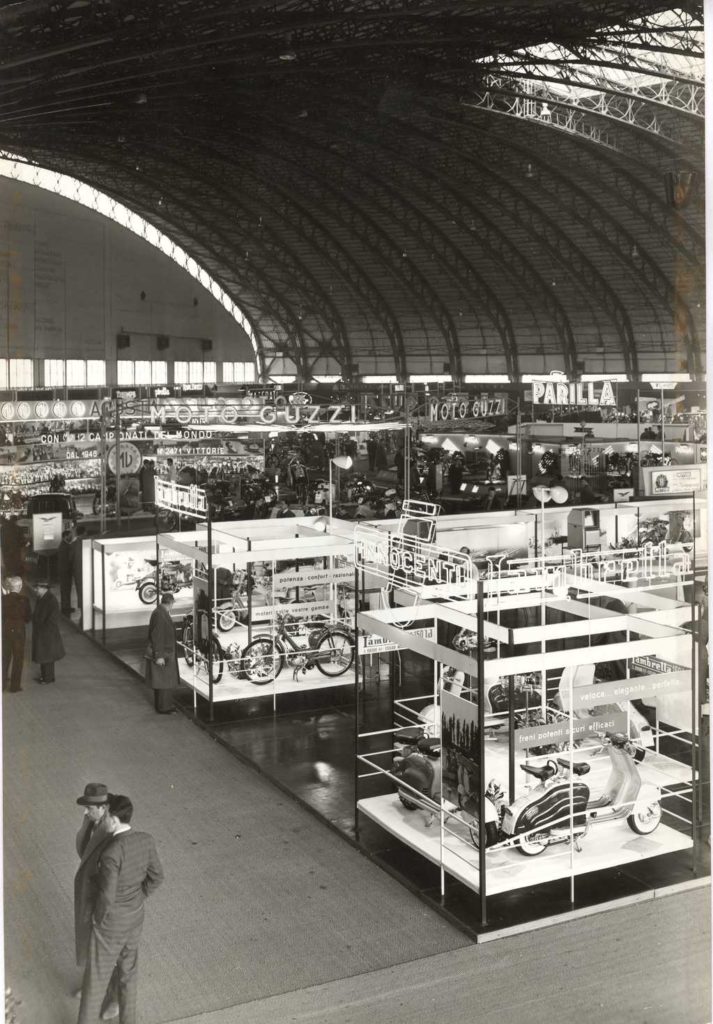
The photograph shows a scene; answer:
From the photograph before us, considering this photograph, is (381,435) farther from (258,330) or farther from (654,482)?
(258,330)

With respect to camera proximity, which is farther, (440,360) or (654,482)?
(440,360)

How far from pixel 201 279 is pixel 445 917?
4.30 meters

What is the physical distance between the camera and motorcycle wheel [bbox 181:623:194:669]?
39.5 feet

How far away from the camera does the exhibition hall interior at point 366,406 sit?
19.5 ft

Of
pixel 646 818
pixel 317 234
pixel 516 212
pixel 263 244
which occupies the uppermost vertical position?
pixel 516 212

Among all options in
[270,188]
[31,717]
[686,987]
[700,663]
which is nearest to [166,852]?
[31,717]

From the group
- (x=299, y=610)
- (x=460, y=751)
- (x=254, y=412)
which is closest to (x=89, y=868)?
(x=460, y=751)

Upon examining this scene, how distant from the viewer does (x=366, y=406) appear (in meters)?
10.6

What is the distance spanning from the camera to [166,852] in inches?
295

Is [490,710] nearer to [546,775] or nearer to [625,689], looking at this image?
[546,775]

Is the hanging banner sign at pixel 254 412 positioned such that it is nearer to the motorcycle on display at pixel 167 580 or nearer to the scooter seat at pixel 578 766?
the motorcycle on display at pixel 167 580

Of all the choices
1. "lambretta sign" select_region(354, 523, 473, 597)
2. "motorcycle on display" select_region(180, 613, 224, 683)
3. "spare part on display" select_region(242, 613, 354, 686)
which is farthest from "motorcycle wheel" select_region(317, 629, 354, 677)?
"motorcycle on display" select_region(180, 613, 224, 683)

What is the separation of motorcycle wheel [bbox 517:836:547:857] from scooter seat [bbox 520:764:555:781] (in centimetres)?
50

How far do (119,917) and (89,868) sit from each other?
0.98 feet
